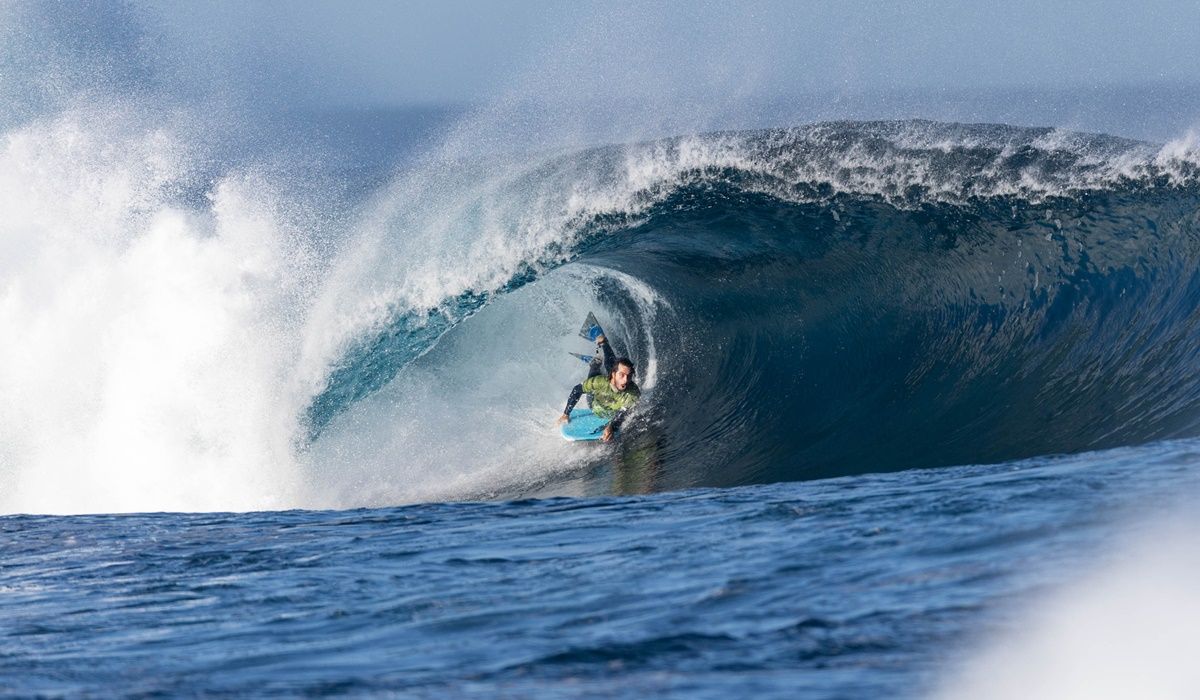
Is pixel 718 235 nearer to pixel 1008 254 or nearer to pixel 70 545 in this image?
pixel 1008 254

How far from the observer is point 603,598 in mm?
4574

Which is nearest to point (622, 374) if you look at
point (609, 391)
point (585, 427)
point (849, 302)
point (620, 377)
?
point (620, 377)

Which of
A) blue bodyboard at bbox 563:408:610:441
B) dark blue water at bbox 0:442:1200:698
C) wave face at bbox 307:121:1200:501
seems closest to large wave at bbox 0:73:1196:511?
wave face at bbox 307:121:1200:501

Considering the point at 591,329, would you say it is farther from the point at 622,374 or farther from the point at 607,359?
the point at 622,374

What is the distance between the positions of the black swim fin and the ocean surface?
1.84 ft

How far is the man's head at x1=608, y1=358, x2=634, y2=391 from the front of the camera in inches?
425

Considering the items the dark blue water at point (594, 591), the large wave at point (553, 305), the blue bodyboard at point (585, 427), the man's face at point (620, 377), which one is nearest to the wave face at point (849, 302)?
the large wave at point (553, 305)

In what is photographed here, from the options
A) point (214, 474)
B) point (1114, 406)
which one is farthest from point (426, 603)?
point (214, 474)

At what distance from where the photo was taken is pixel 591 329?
38.8 feet

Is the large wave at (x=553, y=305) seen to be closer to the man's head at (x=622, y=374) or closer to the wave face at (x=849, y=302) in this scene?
the wave face at (x=849, y=302)

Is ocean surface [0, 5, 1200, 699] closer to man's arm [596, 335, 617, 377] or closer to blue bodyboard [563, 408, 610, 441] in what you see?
blue bodyboard [563, 408, 610, 441]

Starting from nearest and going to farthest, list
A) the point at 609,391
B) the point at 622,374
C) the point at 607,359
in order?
the point at 622,374
the point at 609,391
the point at 607,359

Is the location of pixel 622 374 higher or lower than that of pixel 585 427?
higher

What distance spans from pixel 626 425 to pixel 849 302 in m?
2.65
